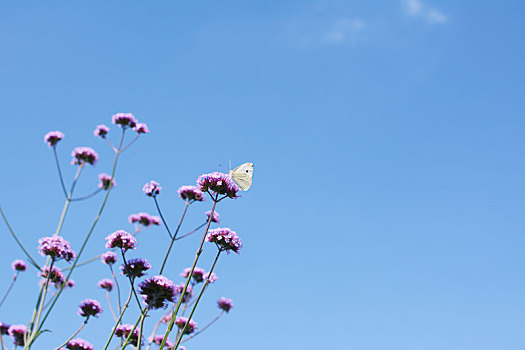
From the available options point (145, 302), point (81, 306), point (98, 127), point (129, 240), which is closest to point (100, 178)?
point (98, 127)

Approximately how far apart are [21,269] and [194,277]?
3.50 m

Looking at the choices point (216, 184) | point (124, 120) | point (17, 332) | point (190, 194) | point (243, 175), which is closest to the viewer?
point (216, 184)

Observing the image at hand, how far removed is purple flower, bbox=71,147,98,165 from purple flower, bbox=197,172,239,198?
10.5ft

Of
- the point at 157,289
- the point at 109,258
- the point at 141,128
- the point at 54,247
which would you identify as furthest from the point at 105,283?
the point at 157,289

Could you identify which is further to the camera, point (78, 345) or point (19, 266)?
point (19, 266)

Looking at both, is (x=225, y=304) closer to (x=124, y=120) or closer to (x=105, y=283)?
(x=105, y=283)

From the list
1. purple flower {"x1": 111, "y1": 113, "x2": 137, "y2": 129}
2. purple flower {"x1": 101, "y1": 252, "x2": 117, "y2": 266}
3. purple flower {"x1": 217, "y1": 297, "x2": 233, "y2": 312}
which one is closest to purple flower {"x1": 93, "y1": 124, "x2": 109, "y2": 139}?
purple flower {"x1": 111, "y1": 113, "x2": 137, "y2": 129}

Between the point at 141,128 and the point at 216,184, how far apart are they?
3.49 meters

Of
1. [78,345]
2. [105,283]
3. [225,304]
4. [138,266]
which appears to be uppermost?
[225,304]

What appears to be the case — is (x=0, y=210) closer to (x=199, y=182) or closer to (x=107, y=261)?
(x=107, y=261)

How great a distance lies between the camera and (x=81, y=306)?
4895mm

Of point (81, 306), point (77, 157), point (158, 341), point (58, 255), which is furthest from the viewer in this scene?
point (77, 157)

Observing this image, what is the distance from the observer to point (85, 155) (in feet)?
20.6

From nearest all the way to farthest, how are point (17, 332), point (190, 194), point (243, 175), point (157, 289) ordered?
point (157, 289)
point (243, 175)
point (190, 194)
point (17, 332)
